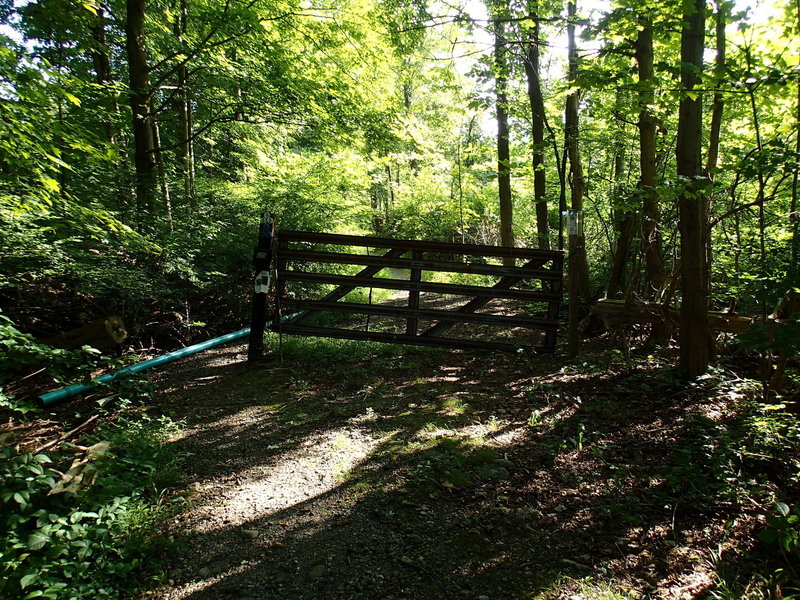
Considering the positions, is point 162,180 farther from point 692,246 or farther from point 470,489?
point 692,246

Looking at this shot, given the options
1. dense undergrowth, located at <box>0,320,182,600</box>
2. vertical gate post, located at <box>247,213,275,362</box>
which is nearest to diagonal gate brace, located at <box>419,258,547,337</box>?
vertical gate post, located at <box>247,213,275,362</box>

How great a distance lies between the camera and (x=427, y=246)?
5762 millimetres

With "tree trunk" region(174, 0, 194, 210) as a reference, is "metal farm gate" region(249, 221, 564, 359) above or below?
below

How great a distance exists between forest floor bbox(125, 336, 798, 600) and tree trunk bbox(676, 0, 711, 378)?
34 centimetres

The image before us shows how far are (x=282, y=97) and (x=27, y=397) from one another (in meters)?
6.76

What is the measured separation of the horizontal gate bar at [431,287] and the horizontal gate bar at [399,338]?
0.68 meters

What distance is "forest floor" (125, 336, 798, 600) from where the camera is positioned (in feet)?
7.48

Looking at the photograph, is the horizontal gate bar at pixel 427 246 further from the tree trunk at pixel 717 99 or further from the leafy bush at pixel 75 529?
the leafy bush at pixel 75 529

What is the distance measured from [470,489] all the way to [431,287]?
3.21 m

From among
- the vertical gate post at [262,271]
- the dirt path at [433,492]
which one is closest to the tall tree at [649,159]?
the dirt path at [433,492]

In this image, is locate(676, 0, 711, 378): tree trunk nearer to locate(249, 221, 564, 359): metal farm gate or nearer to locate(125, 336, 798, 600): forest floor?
locate(125, 336, 798, 600): forest floor

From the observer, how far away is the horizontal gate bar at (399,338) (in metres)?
5.99

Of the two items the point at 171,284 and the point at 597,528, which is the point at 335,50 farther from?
the point at 597,528

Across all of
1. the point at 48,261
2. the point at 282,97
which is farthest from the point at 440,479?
the point at 282,97
